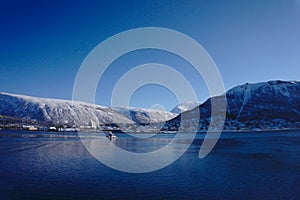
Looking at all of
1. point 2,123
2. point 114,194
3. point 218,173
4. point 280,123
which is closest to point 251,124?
point 280,123

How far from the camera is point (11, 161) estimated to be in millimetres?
28953

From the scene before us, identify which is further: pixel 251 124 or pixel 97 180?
pixel 251 124

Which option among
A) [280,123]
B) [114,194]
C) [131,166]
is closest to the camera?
[114,194]

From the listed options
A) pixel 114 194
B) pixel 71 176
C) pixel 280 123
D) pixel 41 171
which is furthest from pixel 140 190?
pixel 280 123

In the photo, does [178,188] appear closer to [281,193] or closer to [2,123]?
[281,193]

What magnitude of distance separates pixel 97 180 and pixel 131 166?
7859 mm

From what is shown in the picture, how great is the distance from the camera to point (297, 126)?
7156 inches

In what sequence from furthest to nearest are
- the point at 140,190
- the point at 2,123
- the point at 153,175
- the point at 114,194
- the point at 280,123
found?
the point at 280,123
the point at 2,123
the point at 153,175
the point at 140,190
the point at 114,194

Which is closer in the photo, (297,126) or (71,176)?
(71,176)

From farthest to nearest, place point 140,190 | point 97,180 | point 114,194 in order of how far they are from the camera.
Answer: point 97,180
point 140,190
point 114,194

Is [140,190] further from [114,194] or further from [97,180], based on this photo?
[97,180]

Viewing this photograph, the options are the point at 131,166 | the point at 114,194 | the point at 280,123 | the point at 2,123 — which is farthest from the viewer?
the point at 280,123

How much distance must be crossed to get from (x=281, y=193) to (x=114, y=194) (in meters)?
13.1

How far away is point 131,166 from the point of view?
27641 mm
